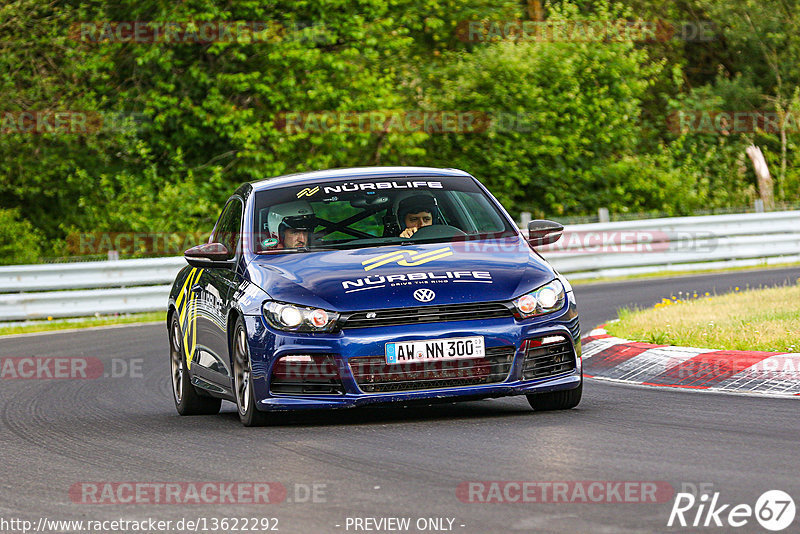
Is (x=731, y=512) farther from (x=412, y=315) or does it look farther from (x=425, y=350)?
(x=412, y=315)

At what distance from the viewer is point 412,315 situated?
7.95 m

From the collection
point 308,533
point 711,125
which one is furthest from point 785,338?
point 711,125

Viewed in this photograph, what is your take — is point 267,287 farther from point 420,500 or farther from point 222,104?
point 222,104

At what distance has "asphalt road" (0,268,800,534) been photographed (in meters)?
5.64

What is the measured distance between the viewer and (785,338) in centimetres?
1018

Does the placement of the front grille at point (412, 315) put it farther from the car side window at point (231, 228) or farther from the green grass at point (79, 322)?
the green grass at point (79, 322)

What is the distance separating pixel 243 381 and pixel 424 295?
1.31 metres

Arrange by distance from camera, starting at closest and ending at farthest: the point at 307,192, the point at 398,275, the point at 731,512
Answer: the point at 731,512, the point at 398,275, the point at 307,192

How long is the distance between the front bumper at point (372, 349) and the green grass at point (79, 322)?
12.1 m

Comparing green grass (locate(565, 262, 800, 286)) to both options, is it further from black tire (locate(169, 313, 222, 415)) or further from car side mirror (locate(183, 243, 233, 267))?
car side mirror (locate(183, 243, 233, 267))

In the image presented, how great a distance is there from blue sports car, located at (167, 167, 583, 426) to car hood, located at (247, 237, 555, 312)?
0.01m

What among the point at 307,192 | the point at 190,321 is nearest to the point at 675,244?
the point at 190,321

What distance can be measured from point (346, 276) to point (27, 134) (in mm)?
21420

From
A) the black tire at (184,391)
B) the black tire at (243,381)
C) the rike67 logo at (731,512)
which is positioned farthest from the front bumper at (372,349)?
the rike67 logo at (731,512)
